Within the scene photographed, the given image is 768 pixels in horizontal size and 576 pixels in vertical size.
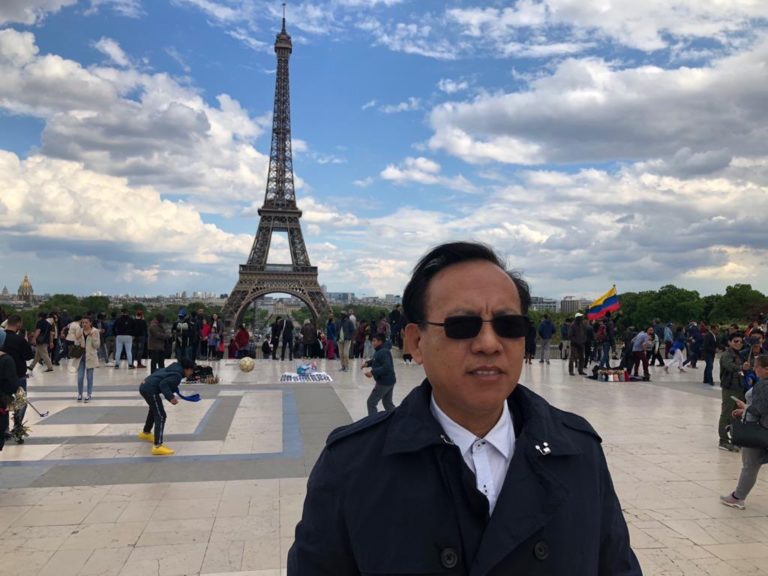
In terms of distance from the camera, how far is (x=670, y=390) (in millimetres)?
15000

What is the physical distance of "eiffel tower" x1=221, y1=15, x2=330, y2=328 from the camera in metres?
58.7

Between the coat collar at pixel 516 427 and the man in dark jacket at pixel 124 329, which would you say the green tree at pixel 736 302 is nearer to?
the man in dark jacket at pixel 124 329

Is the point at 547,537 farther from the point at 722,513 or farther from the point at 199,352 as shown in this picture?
the point at 199,352

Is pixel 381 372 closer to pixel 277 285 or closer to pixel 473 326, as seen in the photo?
pixel 473 326

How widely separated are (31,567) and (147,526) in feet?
3.34

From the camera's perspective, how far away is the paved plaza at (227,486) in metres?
4.98

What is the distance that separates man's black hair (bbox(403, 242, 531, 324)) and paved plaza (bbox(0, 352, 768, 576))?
3666 millimetres

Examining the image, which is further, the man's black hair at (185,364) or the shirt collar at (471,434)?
the man's black hair at (185,364)

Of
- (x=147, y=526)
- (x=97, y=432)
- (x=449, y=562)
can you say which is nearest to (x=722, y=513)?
(x=147, y=526)


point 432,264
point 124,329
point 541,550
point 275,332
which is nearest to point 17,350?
point 432,264

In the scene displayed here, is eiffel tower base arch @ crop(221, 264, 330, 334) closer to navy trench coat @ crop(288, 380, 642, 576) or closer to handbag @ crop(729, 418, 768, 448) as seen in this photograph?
handbag @ crop(729, 418, 768, 448)

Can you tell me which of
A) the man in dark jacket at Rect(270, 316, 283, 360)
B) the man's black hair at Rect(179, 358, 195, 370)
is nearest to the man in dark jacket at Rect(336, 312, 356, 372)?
the man in dark jacket at Rect(270, 316, 283, 360)

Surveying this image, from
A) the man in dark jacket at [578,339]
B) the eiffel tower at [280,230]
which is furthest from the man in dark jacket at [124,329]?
the eiffel tower at [280,230]

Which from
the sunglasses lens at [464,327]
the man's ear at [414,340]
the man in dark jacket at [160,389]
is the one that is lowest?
the man in dark jacket at [160,389]
